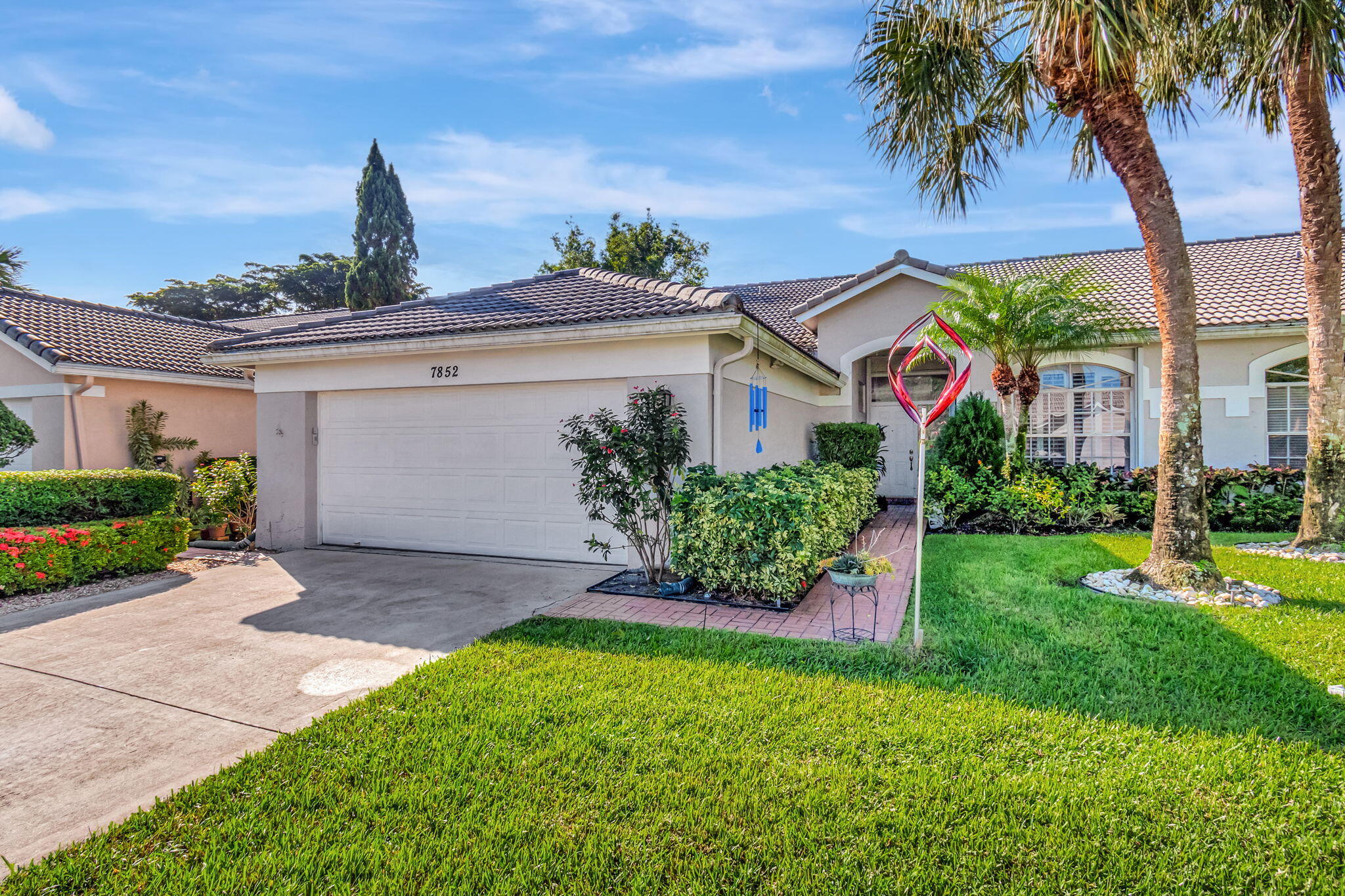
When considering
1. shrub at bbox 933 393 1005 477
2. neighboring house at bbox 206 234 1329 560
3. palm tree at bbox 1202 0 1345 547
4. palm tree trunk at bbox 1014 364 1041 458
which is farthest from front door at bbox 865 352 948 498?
palm tree at bbox 1202 0 1345 547

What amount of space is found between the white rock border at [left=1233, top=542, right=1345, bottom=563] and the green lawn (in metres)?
4.35

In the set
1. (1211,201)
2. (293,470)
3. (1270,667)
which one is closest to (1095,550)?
(1270,667)

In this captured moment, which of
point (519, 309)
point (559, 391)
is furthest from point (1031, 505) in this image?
point (519, 309)

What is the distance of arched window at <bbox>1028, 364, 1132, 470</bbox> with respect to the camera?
43.1 ft

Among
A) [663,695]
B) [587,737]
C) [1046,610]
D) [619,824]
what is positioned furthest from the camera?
[1046,610]

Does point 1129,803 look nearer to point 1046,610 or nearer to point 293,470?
point 1046,610

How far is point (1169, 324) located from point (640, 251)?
2221 centimetres

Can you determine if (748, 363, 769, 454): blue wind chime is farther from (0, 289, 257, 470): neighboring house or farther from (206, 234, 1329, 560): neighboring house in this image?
(0, 289, 257, 470): neighboring house

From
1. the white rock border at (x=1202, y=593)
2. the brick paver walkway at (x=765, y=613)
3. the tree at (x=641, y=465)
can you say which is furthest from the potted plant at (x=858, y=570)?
the white rock border at (x=1202, y=593)

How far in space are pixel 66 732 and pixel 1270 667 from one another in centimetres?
796

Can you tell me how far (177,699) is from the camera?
413 cm

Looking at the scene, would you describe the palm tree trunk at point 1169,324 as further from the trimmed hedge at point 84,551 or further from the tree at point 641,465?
the trimmed hedge at point 84,551

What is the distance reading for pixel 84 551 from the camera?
7.37 m

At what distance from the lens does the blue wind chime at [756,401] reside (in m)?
8.71
